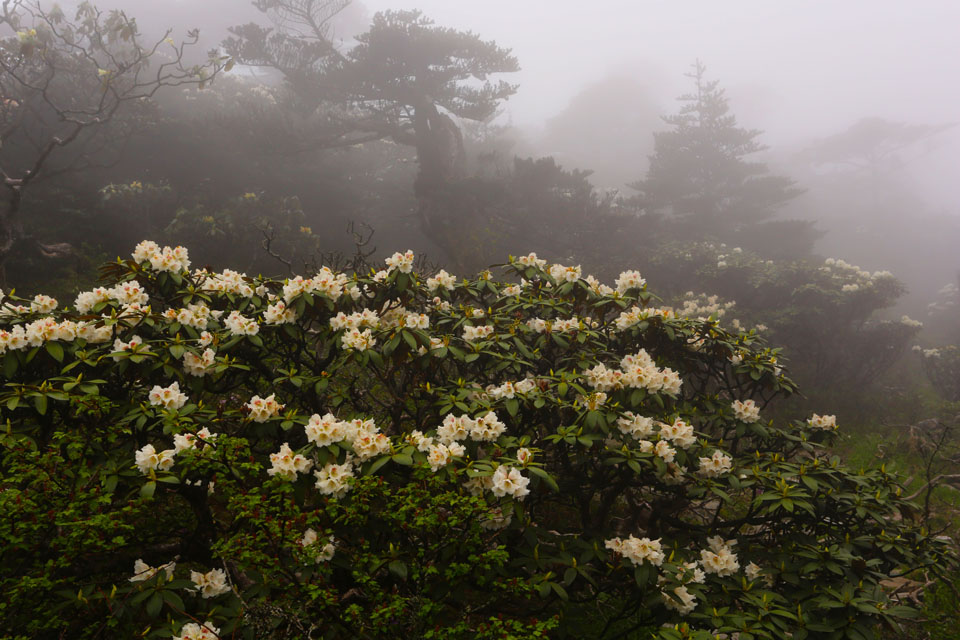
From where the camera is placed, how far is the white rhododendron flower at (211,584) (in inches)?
91.0

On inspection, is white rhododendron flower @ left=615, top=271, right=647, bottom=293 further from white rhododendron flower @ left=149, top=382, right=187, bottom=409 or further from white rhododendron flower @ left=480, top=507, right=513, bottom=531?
white rhododendron flower @ left=149, top=382, right=187, bottom=409

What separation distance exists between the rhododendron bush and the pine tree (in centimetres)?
2056

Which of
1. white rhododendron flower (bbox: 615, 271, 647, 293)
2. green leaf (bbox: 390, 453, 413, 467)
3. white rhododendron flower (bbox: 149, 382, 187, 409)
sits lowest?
green leaf (bbox: 390, 453, 413, 467)

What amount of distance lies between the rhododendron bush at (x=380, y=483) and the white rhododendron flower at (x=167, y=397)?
0.03 feet

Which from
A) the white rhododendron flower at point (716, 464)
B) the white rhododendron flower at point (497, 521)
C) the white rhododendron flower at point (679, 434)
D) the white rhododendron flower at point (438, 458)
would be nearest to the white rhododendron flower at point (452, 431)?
the white rhododendron flower at point (438, 458)

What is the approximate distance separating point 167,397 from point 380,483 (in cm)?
131

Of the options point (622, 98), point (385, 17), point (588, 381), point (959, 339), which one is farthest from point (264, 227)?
point (622, 98)

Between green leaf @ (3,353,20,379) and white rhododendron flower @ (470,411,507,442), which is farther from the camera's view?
white rhododendron flower @ (470,411,507,442)

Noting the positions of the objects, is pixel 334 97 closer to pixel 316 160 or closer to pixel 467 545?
pixel 316 160

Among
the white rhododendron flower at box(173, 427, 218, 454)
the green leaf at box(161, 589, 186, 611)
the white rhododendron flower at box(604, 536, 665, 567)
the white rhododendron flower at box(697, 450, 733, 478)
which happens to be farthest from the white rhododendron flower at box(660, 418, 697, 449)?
the green leaf at box(161, 589, 186, 611)

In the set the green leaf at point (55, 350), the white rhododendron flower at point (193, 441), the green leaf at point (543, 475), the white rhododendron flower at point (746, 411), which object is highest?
the green leaf at point (55, 350)

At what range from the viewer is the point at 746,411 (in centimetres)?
356

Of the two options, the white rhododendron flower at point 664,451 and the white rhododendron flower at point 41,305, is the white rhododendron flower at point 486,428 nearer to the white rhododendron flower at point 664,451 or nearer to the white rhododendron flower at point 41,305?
the white rhododendron flower at point 664,451

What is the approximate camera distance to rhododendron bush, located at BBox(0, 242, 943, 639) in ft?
7.11
